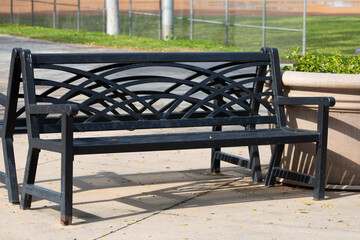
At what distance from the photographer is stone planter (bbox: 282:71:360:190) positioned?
5.80m

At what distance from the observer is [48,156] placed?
24.1 ft

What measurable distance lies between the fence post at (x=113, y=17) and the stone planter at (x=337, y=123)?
2179 cm

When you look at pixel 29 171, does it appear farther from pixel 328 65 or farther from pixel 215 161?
pixel 328 65

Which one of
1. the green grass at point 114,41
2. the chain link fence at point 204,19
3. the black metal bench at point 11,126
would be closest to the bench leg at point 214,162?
the black metal bench at point 11,126

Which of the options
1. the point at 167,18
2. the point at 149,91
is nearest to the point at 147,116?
the point at 149,91

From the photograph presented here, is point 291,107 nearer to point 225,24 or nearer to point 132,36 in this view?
point 225,24

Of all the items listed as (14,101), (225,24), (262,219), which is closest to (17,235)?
(14,101)

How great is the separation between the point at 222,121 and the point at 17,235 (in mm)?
1973

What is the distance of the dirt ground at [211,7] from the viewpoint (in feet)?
79.7

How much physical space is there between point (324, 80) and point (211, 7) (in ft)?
66.8

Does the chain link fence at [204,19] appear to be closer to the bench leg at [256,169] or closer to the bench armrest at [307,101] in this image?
the bench leg at [256,169]

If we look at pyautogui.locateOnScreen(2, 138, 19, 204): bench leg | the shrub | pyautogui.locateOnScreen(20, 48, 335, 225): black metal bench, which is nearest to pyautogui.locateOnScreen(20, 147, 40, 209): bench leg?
pyautogui.locateOnScreen(20, 48, 335, 225): black metal bench

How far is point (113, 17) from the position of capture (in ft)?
89.8

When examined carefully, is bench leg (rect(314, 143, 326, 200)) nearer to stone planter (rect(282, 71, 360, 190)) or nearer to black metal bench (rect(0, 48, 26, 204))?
stone planter (rect(282, 71, 360, 190))
